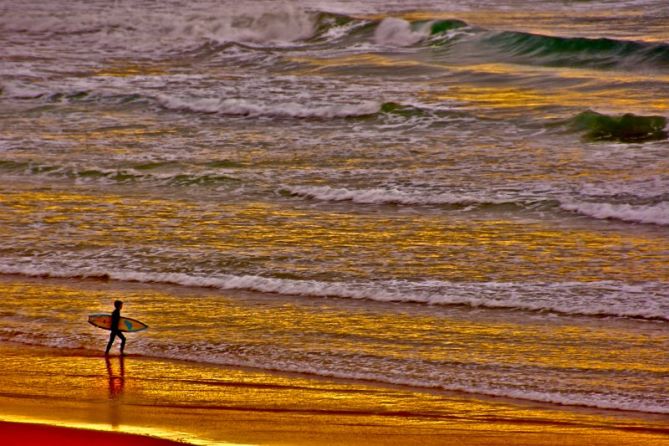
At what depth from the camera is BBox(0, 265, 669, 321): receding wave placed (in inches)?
428

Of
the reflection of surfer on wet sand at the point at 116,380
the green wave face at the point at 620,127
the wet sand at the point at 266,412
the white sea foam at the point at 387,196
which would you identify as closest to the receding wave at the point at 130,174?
the white sea foam at the point at 387,196

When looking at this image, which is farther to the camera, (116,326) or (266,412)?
(116,326)

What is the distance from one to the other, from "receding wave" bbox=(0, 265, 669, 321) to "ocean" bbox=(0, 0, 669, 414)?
3 cm

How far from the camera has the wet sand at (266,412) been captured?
814cm

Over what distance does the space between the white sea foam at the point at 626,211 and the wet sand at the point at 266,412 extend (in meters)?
Answer: 5.78

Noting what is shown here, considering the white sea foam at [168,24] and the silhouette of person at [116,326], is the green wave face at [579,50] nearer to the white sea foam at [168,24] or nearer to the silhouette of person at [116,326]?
the white sea foam at [168,24]

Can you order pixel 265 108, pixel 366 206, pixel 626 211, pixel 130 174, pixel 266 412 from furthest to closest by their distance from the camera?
→ pixel 265 108, pixel 130 174, pixel 366 206, pixel 626 211, pixel 266 412

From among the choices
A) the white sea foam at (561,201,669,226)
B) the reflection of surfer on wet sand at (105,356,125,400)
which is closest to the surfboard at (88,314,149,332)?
the reflection of surfer on wet sand at (105,356,125,400)

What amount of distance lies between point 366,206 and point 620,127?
5758 mm

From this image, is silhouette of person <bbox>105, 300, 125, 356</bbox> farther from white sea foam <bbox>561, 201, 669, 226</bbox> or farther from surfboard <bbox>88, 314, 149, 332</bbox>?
white sea foam <bbox>561, 201, 669, 226</bbox>

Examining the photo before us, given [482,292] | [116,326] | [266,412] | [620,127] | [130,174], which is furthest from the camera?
[620,127]

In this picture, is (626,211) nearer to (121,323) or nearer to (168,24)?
(121,323)

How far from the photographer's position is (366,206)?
15.0 m

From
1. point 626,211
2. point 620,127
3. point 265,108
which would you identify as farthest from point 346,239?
point 265,108
